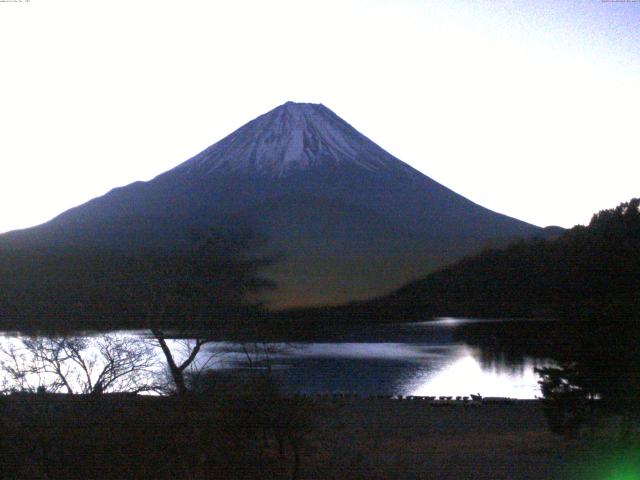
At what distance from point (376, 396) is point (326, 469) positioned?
2.32ft

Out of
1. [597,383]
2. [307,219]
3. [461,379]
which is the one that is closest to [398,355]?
[461,379]

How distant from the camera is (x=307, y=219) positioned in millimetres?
5285

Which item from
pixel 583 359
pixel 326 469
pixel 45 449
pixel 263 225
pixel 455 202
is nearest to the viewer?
pixel 45 449

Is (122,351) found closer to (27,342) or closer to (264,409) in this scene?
(27,342)

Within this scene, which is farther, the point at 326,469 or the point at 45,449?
the point at 326,469

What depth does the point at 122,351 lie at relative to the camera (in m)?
3.78

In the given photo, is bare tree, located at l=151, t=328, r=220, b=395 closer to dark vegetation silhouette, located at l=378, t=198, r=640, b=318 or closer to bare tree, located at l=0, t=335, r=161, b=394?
bare tree, located at l=0, t=335, r=161, b=394

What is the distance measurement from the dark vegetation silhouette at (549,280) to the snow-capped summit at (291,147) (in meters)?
4.57

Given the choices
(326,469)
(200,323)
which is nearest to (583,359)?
(326,469)

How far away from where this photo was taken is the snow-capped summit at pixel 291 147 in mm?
9195

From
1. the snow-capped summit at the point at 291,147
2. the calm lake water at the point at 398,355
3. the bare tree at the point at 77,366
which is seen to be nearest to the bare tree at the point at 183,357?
the calm lake water at the point at 398,355

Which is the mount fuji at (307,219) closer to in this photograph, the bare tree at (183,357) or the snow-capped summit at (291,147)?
the snow-capped summit at (291,147)

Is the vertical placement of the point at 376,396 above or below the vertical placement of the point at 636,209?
below

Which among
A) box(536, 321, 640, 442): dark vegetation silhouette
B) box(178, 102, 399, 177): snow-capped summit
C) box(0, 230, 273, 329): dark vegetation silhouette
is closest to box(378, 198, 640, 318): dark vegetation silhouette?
box(536, 321, 640, 442): dark vegetation silhouette
